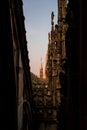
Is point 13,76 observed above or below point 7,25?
below

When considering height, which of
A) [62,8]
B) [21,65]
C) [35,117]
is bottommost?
[35,117]

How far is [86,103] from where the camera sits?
11.4 ft

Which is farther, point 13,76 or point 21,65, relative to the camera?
point 21,65

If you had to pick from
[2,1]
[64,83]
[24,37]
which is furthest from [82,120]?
[24,37]

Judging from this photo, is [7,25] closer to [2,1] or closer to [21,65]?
[2,1]

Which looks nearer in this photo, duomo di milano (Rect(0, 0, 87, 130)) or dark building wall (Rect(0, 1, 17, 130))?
duomo di milano (Rect(0, 0, 87, 130))

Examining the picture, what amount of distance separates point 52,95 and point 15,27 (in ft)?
35.7

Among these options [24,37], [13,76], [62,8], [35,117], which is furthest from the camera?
[62,8]

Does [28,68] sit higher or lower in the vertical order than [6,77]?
higher

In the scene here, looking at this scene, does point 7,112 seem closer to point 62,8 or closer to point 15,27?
point 15,27

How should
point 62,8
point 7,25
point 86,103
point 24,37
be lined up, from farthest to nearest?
point 62,8, point 24,37, point 7,25, point 86,103

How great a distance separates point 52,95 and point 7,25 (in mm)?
12089

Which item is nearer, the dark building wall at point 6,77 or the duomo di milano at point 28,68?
the duomo di milano at point 28,68

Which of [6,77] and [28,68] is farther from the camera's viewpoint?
[28,68]
